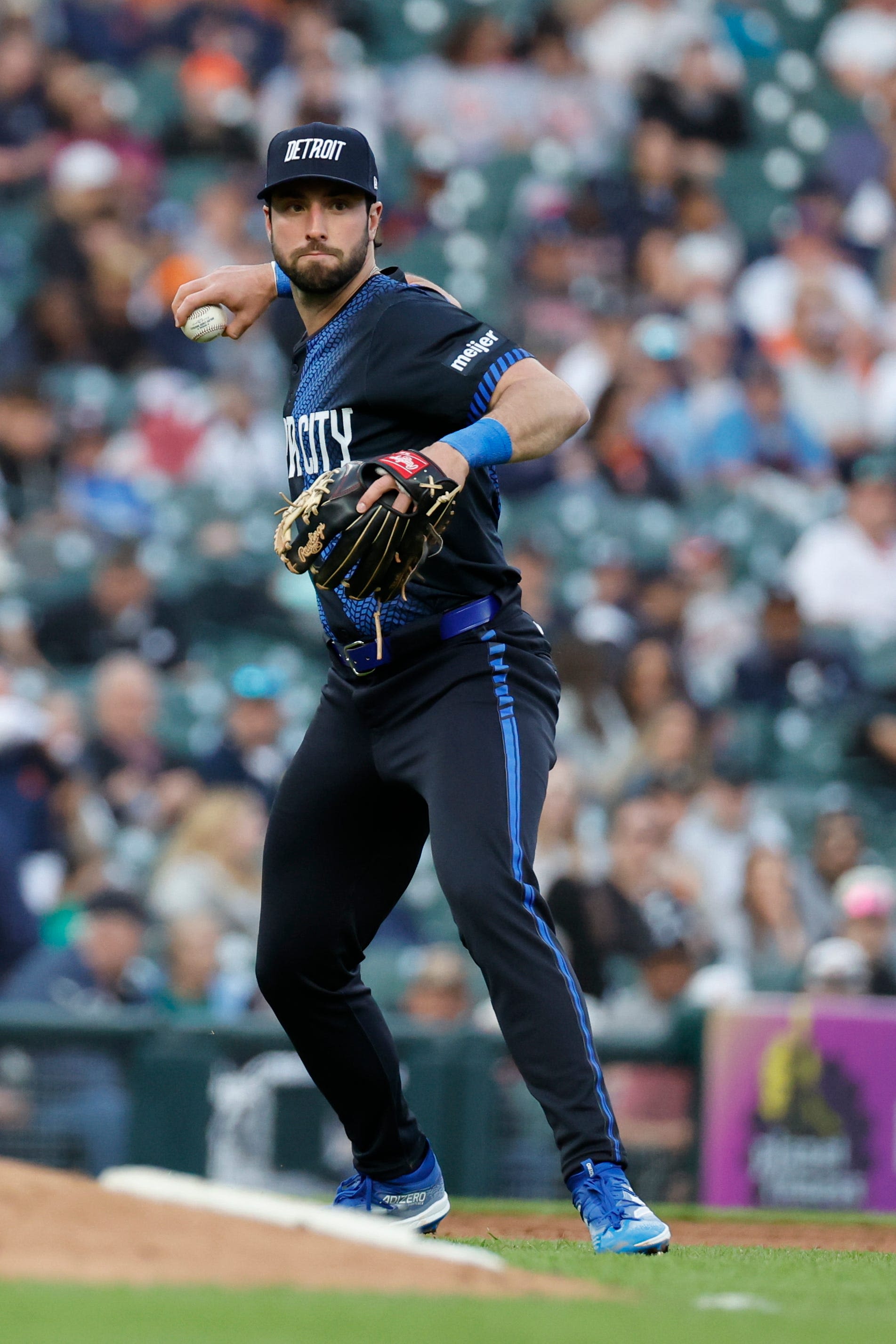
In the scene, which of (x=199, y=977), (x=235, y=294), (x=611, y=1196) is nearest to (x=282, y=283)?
(x=235, y=294)

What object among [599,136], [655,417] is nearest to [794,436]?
[655,417]

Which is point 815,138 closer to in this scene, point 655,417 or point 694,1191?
point 655,417

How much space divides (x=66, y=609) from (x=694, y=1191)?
152 inches

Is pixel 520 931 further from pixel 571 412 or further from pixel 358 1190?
→ pixel 571 412

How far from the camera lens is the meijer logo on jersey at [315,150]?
12.5 feet

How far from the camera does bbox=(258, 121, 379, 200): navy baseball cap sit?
3809 millimetres

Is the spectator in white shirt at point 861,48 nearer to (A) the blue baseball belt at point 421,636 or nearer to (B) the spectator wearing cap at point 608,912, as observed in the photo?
(B) the spectator wearing cap at point 608,912

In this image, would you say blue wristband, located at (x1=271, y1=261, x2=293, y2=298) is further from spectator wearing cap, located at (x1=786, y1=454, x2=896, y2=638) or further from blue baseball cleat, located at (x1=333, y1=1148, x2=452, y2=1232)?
spectator wearing cap, located at (x1=786, y1=454, x2=896, y2=638)

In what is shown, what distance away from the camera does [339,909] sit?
3936 millimetres

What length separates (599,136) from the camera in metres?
11.6

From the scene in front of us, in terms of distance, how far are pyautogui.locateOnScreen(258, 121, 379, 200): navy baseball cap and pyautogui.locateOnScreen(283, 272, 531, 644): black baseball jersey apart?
0.77 ft

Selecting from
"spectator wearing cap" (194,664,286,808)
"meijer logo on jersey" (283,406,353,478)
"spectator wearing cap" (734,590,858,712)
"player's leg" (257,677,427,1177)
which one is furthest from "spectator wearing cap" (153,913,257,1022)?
"meijer logo on jersey" (283,406,353,478)

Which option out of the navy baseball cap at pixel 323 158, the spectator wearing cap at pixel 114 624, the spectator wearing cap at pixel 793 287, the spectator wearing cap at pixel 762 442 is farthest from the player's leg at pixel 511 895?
the spectator wearing cap at pixel 793 287

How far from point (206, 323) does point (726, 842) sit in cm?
460
